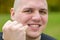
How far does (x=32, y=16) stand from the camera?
2182 mm

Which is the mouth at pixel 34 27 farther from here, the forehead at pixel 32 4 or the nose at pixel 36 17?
the forehead at pixel 32 4

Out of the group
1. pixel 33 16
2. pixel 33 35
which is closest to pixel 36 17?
pixel 33 16

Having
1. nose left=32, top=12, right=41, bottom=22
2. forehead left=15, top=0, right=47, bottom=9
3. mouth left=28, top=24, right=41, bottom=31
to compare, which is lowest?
mouth left=28, top=24, right=41, bottom=31

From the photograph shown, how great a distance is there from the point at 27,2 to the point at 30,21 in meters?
0.16

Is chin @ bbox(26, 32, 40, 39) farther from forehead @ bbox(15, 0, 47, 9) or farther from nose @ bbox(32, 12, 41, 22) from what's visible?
forehead @ bbox(15, 0, 47, 9)

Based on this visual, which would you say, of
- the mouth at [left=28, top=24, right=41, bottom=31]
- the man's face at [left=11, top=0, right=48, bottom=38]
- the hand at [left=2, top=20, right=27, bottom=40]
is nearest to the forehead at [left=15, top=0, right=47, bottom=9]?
the man's face at [left=11, top=0, right=48, bottom=38]

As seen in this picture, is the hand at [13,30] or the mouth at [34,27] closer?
the hand at [13,30]

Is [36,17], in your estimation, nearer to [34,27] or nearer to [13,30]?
[34,27]

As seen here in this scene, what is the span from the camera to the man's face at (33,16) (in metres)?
2.16

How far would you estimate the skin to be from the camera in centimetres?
216

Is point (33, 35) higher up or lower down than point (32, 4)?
lower down

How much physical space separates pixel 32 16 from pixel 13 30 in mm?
555

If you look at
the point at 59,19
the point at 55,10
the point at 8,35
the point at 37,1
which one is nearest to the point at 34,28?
the point at 37,1

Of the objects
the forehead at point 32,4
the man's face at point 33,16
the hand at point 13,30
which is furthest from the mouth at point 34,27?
the hand at point 13,30
